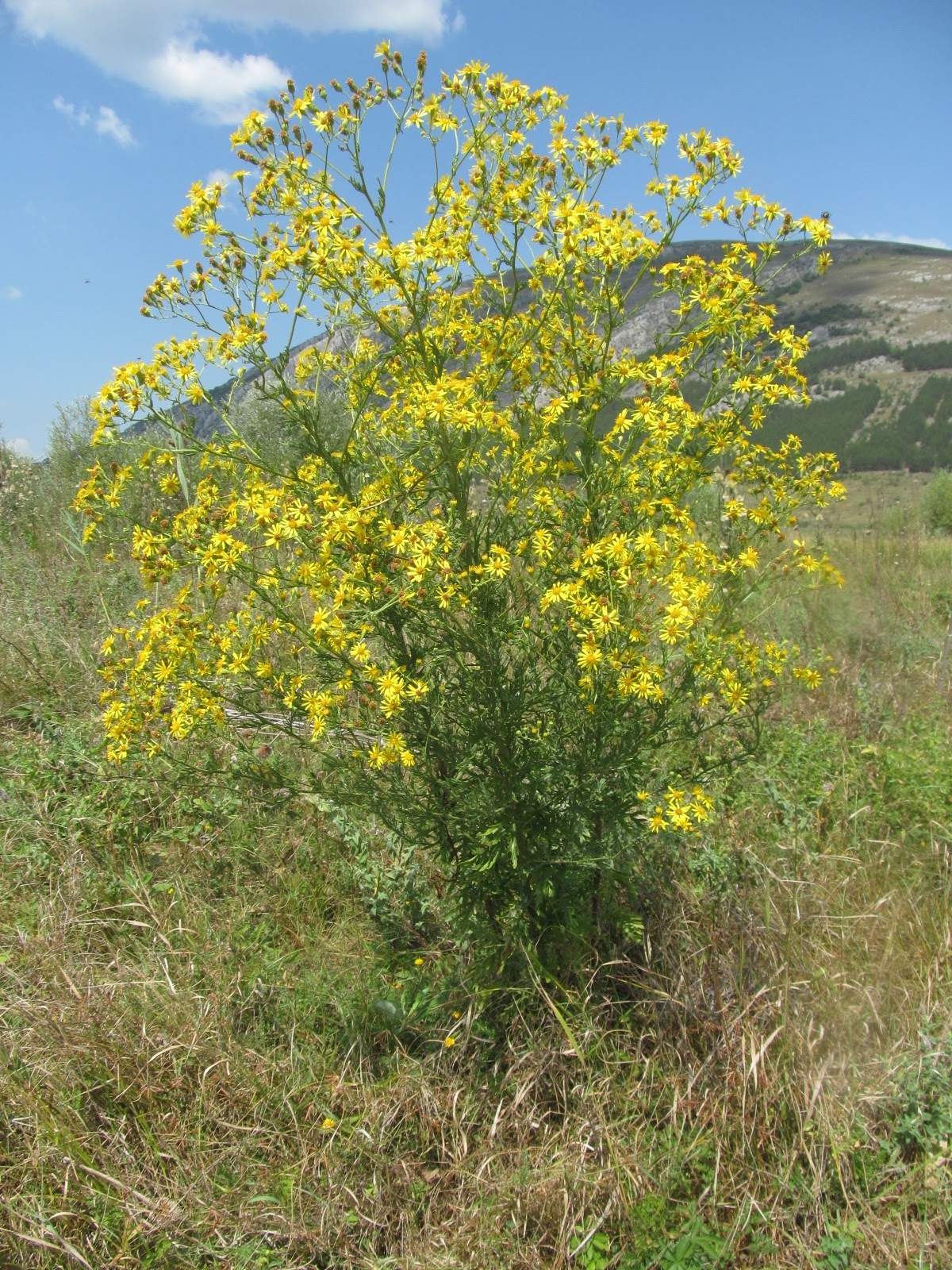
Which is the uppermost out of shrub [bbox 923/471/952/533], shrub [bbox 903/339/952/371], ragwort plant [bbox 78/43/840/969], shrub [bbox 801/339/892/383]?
shrub [bbox 801/339/892/383]

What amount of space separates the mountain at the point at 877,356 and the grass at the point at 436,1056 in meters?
68.4

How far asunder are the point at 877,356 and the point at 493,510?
128 metres

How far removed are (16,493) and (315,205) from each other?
6.83 m

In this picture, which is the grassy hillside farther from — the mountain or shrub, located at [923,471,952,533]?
shrub, located at [923,471,952,533]

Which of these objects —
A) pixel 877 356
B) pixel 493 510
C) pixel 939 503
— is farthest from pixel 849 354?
pixel 493 510

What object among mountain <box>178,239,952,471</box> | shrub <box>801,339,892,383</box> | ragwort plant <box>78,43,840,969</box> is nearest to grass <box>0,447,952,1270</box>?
ragwort plant <box>78,43,840,969</box>

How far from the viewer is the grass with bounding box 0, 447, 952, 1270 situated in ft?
6.73

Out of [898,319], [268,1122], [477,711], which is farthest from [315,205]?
[898,319]

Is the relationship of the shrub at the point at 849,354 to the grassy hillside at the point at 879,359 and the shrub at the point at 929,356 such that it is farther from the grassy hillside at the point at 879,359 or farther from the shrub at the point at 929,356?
the shrub at the point at 929,356

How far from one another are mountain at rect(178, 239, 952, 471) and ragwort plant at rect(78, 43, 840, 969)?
68.3 meters

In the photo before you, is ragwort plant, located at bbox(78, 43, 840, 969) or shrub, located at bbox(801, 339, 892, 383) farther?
shrub, located at bbox(801, 339, 892, 383)

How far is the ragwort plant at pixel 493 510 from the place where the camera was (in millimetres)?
2135

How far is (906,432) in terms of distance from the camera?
83.6 metres

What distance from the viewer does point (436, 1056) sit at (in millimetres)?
2455
